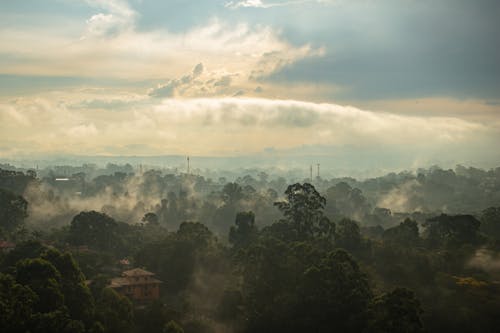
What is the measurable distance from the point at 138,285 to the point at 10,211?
4861 centimetres

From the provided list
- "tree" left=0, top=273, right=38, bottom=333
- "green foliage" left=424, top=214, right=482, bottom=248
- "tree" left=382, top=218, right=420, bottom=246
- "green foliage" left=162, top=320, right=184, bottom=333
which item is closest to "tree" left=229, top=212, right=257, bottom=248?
"tree" left=382, top=218, right=420, bottom=246

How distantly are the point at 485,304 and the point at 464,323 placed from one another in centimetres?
467

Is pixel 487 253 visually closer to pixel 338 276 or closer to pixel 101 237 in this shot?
pixel 338 276

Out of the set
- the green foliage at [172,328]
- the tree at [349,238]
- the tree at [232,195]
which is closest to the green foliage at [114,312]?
the green foliage at [172,328]

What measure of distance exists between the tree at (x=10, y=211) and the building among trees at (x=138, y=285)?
44.6 meters

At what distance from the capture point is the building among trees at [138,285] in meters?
66.8

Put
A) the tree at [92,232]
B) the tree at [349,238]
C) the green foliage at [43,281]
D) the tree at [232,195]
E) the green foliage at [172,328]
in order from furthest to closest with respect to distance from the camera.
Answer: the tree at [232,195] → the tree at [92,232] → the tree at [349,238] → the green foliage at [172,328] → the green foliage at [43,281]

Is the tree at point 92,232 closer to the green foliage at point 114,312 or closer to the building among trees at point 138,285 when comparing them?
the building among trees at point 138,285

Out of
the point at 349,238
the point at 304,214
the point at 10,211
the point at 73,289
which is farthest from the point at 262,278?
the point at 10,211

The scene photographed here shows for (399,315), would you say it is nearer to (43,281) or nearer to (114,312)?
(114,312)

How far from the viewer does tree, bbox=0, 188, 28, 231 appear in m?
104

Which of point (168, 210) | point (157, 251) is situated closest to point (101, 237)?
point (157, 251)

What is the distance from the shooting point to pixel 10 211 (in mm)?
104812

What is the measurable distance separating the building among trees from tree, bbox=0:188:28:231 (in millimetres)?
44605
